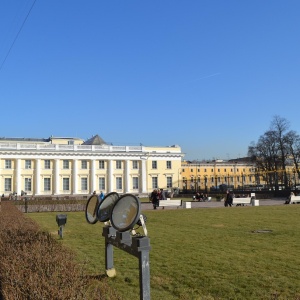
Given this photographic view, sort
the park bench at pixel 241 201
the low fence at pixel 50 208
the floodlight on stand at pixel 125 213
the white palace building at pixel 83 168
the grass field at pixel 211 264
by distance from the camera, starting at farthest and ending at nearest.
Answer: the white palace building at pixel 83 168 < the park bench at pixel 241 201 < the low fence at pixel 50 208 < the grass field at pixel 211 264 < the floodlight on stand at pixel 125 213

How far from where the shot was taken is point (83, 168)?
2859 inches

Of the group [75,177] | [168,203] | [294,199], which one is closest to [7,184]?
[75,177]

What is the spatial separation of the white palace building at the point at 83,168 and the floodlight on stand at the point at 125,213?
64232 millimetres

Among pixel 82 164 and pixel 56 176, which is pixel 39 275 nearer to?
pixel 56 176

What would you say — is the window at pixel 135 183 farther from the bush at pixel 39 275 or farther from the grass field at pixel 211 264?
the bush at pixel 39 275

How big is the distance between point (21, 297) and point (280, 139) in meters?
57.3

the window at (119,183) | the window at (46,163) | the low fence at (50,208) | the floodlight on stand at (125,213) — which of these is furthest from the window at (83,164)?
the floodlight on stand at (125,213)

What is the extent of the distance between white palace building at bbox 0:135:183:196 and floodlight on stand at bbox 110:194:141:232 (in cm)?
6423

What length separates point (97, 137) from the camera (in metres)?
84.4

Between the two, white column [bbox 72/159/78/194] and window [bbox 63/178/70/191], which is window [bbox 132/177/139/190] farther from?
window [bbox 63/178/70/191]

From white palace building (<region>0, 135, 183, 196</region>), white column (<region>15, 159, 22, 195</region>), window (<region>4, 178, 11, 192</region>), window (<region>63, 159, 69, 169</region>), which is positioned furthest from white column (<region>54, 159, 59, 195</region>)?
window (<region>4, 178, 11, 192</region>)

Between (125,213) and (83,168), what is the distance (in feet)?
224

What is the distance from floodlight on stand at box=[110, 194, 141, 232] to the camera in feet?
16.9

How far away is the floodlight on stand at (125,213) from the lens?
516 cm
